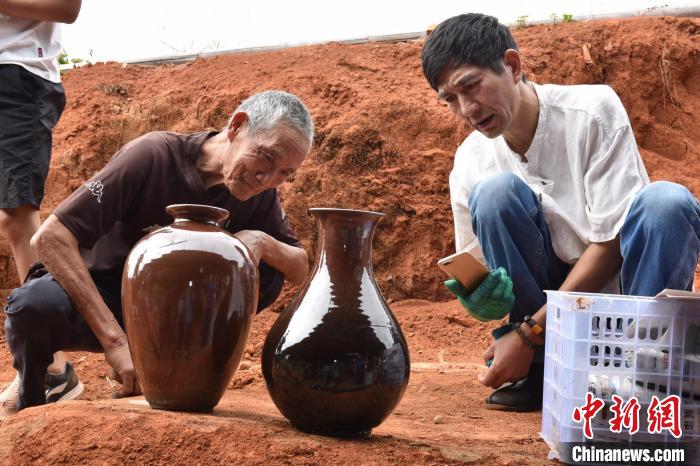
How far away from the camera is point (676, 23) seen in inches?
247

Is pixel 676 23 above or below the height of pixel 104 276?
above

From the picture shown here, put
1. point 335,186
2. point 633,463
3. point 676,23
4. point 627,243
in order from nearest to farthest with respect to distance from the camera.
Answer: point 633,463 → point 627,243 → point 335,186 → point 676,23

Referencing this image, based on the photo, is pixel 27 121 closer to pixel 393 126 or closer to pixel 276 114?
pixel 276 114

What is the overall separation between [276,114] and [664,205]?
4.27 feet

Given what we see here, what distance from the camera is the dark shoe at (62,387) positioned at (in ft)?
10.7

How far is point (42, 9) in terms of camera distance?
132 inches

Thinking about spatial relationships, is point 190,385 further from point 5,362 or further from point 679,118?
point 679,118

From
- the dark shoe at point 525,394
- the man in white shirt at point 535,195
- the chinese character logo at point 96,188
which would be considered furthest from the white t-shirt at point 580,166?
the chinese character logo at point 96,188

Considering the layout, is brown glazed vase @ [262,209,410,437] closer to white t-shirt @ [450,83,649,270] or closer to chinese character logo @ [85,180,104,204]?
chinese character logo @ [85,180,104,204]

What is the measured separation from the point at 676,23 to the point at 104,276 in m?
5.05

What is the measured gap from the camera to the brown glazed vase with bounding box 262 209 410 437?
2.08 metres

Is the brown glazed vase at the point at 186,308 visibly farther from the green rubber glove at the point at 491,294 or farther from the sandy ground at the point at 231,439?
the green rubber glove at the point at 491,294

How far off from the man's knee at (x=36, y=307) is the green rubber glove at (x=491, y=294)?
1.30 metres

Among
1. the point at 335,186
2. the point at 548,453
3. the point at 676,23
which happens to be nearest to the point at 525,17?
the point at 676,23
